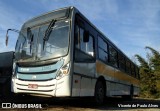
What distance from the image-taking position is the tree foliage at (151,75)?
32375 mm

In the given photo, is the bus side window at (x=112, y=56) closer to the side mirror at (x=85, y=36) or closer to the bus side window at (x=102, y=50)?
the bus side window at (x=102, y=50)

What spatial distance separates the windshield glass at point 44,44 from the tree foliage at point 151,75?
24.5 m

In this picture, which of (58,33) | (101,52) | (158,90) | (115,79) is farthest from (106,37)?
(158,90)

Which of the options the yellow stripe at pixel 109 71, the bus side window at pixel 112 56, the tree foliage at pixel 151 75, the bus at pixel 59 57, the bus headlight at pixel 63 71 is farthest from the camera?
the tree foliage at pixel 151 75

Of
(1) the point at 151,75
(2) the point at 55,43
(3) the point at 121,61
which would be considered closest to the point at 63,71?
(2) the point at 55,43

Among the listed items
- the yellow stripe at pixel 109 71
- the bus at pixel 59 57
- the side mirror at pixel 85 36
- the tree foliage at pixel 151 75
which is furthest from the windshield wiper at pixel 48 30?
the tree foliage at pixel 151 75

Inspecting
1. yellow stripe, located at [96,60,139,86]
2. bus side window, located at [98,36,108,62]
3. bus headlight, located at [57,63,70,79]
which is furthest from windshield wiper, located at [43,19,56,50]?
bus side window, located at [98,36,108,62]

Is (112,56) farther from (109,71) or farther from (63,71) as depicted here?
(63,71)

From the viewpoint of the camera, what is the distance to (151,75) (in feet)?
110

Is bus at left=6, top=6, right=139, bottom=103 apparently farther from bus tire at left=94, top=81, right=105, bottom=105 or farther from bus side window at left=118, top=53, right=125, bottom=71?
bus side window at left=118, top=53, right=125, bottom=71

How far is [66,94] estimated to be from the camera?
826 centimetres

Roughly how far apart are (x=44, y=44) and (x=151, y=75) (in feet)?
86.7

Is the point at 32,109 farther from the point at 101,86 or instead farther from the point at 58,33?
the point at 101,86

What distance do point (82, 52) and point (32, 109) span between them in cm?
254
